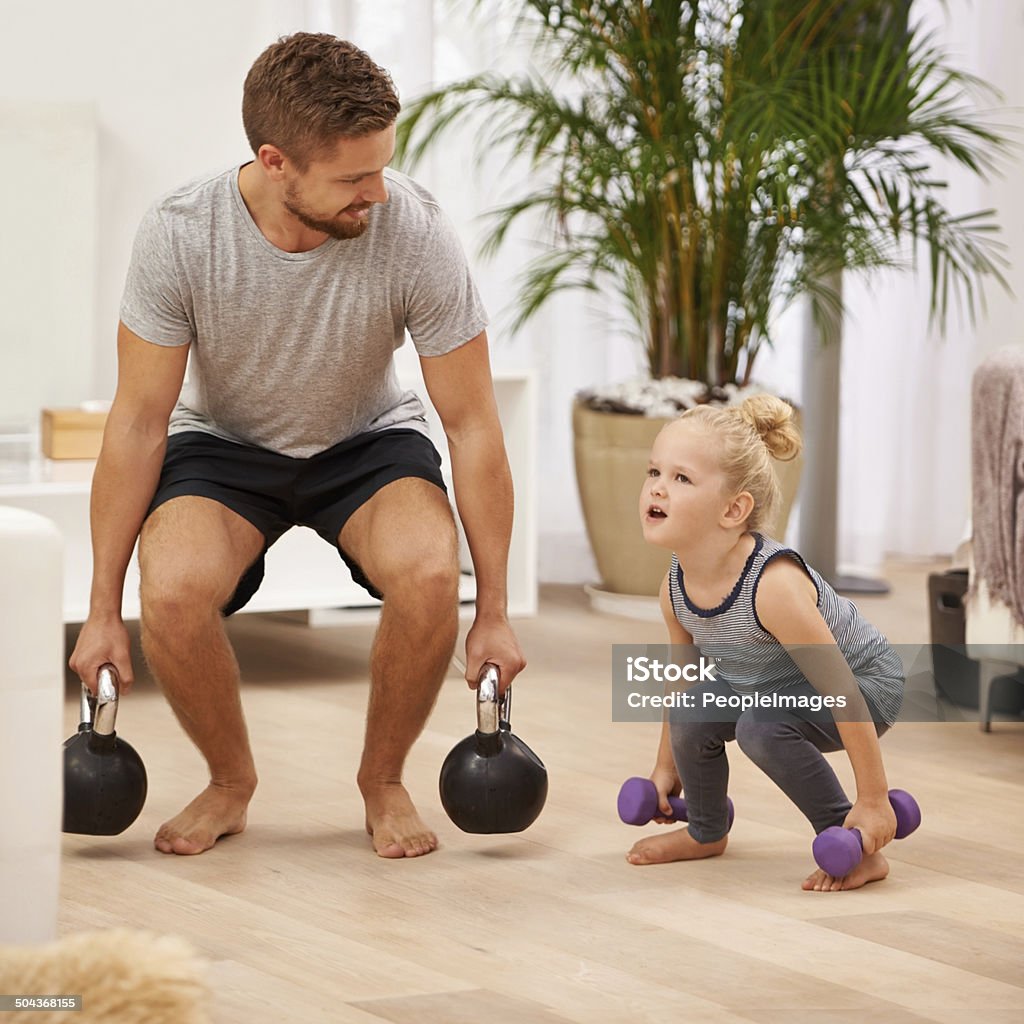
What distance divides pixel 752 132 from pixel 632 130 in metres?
0.56

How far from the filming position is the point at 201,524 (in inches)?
74.0

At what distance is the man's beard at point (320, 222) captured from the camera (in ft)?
6.08

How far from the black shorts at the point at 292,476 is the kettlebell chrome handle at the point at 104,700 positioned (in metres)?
0.20

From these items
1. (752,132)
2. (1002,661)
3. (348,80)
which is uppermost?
(752,132)

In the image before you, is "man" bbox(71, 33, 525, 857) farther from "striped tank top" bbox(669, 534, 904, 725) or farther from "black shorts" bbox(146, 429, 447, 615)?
"striped tank top" bbox(669, 534, 904, 725)

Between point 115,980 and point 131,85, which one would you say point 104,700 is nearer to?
point 115,980

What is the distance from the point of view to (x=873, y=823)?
1758mm

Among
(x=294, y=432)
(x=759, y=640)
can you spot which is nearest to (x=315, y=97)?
(x=294, y=432)

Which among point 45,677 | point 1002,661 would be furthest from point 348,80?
point 1002,661

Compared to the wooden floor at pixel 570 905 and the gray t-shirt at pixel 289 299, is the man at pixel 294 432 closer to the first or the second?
the gray t-shirt at pixel 289 299

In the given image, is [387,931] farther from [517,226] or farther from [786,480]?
[517,226]

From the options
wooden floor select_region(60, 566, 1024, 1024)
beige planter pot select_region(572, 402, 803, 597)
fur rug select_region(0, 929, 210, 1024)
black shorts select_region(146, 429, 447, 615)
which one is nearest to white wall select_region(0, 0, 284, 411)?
beige planter pot select_region(572, 402, 803, 597)

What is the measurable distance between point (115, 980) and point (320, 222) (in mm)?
891

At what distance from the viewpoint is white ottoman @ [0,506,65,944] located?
1.35 metres
